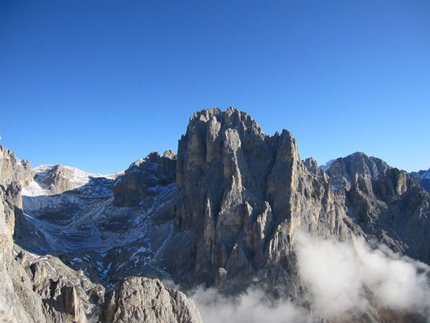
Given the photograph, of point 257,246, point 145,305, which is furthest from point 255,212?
point 145,305

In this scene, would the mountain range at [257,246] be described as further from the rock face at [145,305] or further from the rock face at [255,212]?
the rock face at [145,305]

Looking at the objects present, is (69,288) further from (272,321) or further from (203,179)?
(203,179)

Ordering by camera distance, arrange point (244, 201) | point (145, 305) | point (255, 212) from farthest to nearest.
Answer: point (244, 201) → point (255, 212) → point (145, 305)

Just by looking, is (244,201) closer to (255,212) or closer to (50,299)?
(255,212)

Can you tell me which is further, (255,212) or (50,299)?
(255,212)

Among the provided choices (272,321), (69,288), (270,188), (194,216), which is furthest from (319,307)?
(69,288)

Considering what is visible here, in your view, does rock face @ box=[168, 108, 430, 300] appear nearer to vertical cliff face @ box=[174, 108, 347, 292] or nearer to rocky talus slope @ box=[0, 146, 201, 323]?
vertical cliff face @ box=[174, 108, 347, 292]
